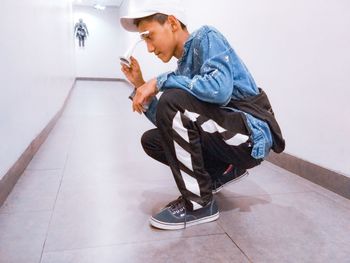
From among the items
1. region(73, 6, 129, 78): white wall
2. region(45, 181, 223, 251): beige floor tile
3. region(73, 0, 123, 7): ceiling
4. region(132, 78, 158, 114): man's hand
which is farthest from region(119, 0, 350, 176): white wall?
region(73, 6, 129, 78): white wall

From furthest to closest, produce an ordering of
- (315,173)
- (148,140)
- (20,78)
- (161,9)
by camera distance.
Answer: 1. (20,78)
2. (315,173)
3. (148,140)
4. (161,9)

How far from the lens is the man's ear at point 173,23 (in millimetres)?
1056

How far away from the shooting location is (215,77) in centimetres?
94

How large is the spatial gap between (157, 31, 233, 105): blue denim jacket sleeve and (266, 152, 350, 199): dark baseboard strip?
0.68 m

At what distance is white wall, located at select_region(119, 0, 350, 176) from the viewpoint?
1.34 meters

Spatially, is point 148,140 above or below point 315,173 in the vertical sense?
above

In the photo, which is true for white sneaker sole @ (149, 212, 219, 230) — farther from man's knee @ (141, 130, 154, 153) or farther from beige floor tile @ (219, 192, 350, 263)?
man's knee @ (141, 130, 154, 153)

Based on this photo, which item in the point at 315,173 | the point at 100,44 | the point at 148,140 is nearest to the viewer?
the point at 148,140

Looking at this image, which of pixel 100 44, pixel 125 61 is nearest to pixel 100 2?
pixel 100 44

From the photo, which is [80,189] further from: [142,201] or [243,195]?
[243,195]

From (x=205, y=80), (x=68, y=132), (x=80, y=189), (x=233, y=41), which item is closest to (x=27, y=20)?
(x=68, y=132)

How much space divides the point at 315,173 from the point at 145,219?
0.82m

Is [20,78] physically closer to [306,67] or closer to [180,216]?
[180,216]

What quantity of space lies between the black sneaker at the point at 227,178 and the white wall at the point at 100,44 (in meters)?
9.33
